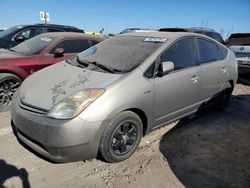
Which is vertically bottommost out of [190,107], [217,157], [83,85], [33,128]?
[217,157]

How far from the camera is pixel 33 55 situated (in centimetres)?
556

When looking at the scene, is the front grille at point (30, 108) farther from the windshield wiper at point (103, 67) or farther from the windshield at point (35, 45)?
the windshield at point (35, 45)

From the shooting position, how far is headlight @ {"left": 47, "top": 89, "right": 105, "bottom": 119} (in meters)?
3.00

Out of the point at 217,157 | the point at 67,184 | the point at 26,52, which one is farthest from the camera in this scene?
the point at 26,52

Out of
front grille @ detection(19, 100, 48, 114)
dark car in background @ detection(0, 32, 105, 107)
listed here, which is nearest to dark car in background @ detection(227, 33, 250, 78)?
dark car in background @ detection(0, 32, 105, 107)

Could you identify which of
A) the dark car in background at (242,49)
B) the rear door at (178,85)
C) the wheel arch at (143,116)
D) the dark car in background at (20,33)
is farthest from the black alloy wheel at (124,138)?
the dark car in background at (242,49)

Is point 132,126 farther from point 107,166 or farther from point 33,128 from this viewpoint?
point 33,128

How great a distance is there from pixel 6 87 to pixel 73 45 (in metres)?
Result: 1.86

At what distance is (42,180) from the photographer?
3.08m

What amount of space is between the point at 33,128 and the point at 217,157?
2.46 meters

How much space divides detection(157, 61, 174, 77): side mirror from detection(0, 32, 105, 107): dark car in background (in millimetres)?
2626

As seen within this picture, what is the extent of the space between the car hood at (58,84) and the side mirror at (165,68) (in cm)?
63

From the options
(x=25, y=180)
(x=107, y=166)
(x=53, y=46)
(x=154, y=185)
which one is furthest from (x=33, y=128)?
(x=53, y=46)

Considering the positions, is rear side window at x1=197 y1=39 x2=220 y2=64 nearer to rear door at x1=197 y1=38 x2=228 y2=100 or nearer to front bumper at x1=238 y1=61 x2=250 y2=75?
rear door at x1=197 y1=38 x2=228 y2=100
